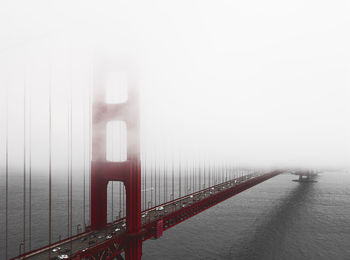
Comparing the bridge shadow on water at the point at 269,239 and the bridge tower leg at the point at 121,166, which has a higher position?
the bridge tower leg at the point at 121,166

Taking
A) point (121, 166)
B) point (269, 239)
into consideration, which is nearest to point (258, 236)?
point (269, 239)

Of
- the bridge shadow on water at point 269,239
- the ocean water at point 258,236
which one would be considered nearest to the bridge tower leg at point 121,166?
the ocean water at point 258,236

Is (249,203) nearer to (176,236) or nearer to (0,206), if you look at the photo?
(176,236)

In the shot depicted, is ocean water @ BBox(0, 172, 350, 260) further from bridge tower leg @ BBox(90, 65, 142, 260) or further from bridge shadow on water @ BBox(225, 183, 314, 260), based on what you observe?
bridge tower leg @ BBox(90, 65, 142, 260)

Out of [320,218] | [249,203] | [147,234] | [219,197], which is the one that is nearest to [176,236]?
[219,197]

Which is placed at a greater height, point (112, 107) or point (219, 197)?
point (112, 107)

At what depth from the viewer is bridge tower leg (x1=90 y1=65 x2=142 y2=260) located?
1502 centimetres

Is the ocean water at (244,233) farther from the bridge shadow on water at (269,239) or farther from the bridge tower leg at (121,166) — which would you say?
the bridge tower leg at (121,166)

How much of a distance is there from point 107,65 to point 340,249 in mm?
29328

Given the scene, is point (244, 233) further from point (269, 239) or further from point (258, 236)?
point (269, 239)

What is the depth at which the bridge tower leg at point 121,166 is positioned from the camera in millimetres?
15023

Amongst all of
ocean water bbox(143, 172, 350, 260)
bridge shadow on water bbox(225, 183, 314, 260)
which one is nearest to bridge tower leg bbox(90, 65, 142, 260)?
ocean water bbox(143, 172, 350, 260)

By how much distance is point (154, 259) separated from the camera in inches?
982

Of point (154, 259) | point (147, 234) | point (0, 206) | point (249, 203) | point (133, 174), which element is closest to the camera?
point (133, 174)
